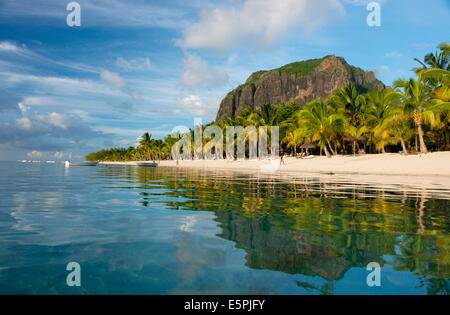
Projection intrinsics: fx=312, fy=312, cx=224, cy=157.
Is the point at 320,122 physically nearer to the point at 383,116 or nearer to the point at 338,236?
the point at 383,116

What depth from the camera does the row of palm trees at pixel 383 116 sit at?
96.1 feet

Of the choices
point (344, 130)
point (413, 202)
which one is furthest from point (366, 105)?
point (413, 202)

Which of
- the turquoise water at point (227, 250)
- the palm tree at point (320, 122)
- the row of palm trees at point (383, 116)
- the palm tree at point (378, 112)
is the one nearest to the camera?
the turquoise water at point (227, 250)

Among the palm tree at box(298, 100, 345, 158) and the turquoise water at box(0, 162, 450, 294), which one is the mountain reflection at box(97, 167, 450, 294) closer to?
the turquoise water at box(0, 162, 450, 294)

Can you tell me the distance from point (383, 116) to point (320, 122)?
7388mm

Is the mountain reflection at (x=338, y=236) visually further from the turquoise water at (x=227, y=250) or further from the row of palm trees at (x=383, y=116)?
the row of palm trees at (x=383, y=116)

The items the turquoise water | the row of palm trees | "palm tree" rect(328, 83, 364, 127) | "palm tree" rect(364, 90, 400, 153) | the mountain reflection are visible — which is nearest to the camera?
the turquoise water

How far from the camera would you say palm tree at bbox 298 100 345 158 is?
40497mm

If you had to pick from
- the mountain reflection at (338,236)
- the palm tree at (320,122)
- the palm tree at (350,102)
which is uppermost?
the palm tree at (350,102)

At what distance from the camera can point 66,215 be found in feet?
23.1

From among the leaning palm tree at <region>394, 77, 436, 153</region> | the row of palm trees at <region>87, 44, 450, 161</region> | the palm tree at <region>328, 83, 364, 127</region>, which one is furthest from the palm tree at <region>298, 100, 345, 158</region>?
the leaning palm tree at <region>394, 77, 436, 153</region>

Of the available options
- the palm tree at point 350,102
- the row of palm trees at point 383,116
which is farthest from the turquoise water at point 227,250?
the palm tree at point 350,102

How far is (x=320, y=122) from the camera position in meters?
41.0

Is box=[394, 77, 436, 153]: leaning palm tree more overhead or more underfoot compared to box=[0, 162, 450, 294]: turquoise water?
more overhead
